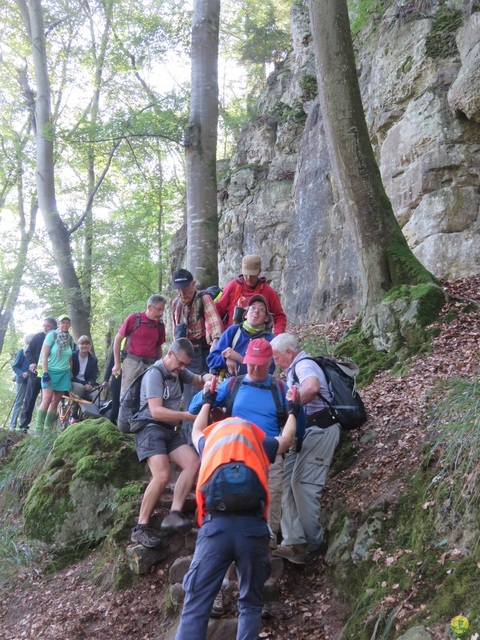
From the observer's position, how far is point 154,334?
24.7 feet

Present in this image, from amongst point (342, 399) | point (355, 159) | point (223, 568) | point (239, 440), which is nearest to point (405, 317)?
point (355, 159)

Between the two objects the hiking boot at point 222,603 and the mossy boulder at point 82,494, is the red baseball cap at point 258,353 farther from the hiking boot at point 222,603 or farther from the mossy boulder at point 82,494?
the mossy boulder at point 82,494

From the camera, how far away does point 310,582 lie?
4.13 m

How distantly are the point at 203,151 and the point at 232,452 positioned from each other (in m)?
6.76

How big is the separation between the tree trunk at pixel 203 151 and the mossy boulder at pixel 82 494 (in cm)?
307

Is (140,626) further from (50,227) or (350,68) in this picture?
(50,227)

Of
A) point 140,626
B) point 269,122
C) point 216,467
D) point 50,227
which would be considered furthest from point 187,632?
point 269,122

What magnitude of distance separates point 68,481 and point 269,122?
14.6 metres

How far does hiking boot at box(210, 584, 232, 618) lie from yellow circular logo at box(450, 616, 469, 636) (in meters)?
1.67

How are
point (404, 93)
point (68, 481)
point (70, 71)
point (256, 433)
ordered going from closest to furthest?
point (256, 433) < point (68, 481) < point (404, 93) < point (70, 71)

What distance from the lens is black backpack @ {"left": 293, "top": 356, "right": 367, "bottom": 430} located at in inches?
184

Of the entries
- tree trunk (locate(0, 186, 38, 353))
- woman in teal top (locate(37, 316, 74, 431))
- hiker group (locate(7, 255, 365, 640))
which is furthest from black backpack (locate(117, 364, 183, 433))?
tree trunk (locate(0, 186, 38, 353))

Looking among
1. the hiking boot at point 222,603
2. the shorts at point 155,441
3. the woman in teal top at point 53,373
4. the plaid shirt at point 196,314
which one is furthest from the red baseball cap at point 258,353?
the woman in teal top at point 53,373

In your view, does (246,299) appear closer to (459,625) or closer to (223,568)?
(223,568)
